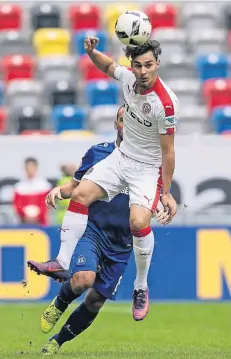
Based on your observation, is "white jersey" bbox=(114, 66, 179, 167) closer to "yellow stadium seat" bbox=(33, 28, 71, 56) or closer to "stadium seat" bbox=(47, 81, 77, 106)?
"stadium seat" bbox=(47, 81, 77, 106)

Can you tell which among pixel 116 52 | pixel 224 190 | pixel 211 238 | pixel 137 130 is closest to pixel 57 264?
pixel 137 130

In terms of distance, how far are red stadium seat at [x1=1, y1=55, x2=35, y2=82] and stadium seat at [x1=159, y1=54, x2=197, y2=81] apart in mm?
2067

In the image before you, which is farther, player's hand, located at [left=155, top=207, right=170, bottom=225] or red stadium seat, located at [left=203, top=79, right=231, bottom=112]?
red stadium seat, located at [left=203, top=79, right=231, bottom=112]

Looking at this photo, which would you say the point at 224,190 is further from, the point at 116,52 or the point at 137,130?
the point at 137,130

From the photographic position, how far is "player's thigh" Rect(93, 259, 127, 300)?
10164 millimetres

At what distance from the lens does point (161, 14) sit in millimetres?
21344

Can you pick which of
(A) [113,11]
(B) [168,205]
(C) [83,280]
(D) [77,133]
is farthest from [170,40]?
(C) [83,280]

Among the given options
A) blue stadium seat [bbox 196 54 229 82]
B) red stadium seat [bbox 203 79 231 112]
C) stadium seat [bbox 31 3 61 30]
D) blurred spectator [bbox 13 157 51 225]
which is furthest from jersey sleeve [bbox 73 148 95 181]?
stadium seat [bbox 31 3 61 30]

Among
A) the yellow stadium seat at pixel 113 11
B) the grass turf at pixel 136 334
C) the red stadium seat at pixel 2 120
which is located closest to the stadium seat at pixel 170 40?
the yellow stadium seat at pixel 113 11

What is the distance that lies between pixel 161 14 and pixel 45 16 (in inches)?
76.6

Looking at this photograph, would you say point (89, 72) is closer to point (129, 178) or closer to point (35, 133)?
point (35, 133)

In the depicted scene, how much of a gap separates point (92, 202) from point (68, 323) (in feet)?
3.35

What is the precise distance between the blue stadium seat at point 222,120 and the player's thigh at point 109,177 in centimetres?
856

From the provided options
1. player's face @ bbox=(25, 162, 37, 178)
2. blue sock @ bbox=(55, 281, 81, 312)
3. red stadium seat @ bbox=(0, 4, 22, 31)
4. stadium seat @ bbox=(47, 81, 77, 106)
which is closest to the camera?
blue sock @ bbox=(55, 281, 81, 312)
